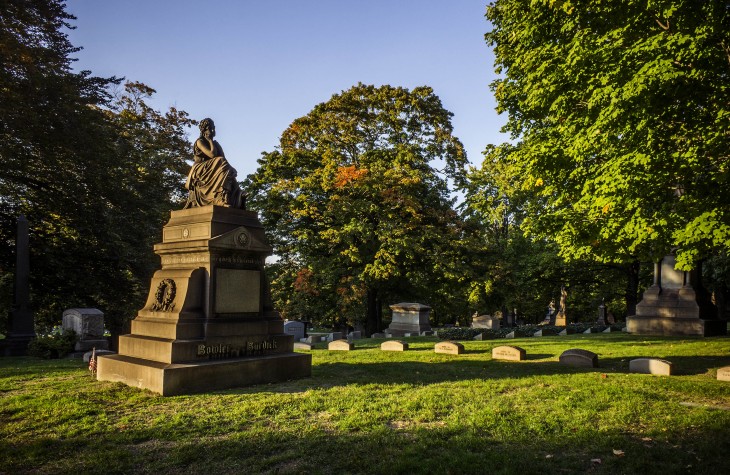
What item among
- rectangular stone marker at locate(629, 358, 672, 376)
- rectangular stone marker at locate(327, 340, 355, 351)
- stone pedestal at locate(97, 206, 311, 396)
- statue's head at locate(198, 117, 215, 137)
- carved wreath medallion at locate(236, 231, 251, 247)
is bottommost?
rectangular stone marker at locate(327, 340, 355, 351)

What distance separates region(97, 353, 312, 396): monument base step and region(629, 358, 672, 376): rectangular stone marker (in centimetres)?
704

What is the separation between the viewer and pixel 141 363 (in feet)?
26.3

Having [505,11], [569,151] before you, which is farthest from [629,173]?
[505,11]

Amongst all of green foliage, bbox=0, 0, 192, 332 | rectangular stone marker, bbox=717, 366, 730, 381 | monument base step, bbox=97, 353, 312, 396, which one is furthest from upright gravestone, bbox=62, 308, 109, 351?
rectangular stone marker, bbox=717, 366, 730, 381

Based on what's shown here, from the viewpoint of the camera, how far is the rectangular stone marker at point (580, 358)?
10789 mm

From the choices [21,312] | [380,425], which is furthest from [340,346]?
[21,312]

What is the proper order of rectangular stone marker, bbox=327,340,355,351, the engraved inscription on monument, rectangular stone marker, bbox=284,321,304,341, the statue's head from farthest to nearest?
rectangular stone marker, bbox=284,321,304,341 < rectangular stone marker, bbox=327,340,355,351 < the statue's head < the engraved inscription on monument

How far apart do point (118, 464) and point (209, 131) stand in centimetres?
724

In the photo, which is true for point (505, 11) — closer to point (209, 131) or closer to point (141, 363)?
point (209, 131)

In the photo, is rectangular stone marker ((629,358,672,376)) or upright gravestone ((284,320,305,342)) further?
upright gravestone ((284,320,305,342))

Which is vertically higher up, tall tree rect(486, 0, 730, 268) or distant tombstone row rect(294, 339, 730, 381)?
tall tree rect(486, 0, 730, 268)

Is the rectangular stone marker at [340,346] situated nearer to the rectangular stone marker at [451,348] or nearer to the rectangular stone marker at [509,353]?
the rectangular stone marker at [451,348]

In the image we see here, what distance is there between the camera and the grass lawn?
460cm

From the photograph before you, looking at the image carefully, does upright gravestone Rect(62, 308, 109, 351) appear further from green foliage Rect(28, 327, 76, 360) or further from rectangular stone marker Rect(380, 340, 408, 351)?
rectangular stone marker Rect(380, 340, 408, 351)
